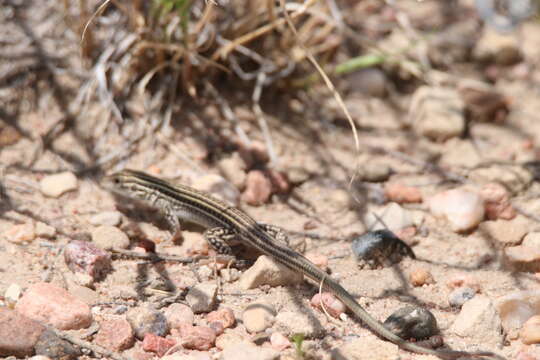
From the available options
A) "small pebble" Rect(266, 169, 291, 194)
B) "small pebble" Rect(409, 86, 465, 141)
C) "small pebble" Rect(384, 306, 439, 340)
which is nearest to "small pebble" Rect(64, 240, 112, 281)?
"small pebble" Rect(266, 169, 291, 194)

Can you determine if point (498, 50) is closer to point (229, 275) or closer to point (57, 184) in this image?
point (229, 275)

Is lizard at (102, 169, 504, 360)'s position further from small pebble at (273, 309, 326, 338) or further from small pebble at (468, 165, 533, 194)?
small pebble at (468, 165, 533, 194)

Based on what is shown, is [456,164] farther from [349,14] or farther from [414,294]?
[349,14]

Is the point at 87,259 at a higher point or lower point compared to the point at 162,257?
lower

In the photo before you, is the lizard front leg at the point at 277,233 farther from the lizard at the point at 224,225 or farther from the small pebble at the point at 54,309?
the small pebble at the point at 54,309

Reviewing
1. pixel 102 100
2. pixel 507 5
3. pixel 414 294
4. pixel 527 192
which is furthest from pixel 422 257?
pixel 507 5

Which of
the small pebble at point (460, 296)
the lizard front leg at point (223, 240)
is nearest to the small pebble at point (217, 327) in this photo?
the lizard front leg at point (223, 240)

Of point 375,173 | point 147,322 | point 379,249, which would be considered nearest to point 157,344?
point 147,322
